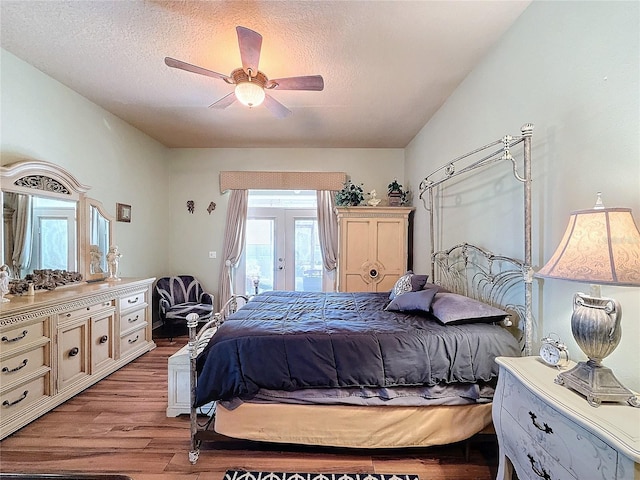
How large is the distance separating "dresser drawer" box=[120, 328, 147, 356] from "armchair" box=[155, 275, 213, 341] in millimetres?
408

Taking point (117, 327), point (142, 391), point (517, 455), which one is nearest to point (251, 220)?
point (117, 327)

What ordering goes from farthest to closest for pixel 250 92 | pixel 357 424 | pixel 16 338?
pixel 250 92
pixel 16 338
pixel 357 424

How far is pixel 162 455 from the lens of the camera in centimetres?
196

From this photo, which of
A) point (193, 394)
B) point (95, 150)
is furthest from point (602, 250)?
point (95, 150)

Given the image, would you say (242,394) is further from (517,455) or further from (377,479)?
(517,455)

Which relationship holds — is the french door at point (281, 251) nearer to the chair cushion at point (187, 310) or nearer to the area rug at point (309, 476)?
the chair cushion at point (187, 310)

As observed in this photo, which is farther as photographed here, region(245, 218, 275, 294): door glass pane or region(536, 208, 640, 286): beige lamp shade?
region(245, 218, 275, 294): door glass pane

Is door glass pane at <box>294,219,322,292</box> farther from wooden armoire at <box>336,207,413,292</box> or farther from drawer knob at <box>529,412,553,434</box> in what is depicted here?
drawer knob at <box>529,412,553,434</box>

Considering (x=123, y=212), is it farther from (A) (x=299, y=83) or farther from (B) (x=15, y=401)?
(A) (x=299, y=83)

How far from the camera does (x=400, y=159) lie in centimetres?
496

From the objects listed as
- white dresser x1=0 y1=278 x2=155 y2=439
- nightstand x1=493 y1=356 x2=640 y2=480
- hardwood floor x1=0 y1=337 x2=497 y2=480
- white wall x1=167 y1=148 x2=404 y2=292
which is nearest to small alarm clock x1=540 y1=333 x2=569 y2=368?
nightstand x1=493 y1=356 x2=640 y2=480

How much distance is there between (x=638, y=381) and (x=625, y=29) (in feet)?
5.02

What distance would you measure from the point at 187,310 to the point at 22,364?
6.66ft

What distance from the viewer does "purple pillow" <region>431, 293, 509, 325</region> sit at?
1.96 metres
